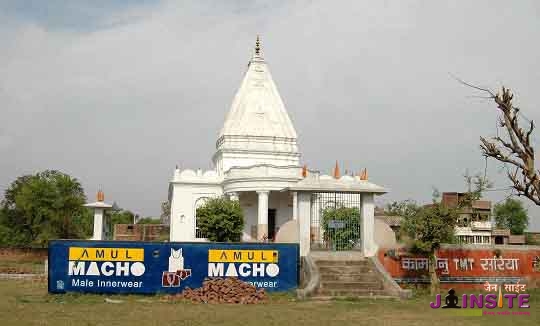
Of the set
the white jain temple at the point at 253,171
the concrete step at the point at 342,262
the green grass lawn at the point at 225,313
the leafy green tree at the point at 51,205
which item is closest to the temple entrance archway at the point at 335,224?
the concrete step at the point at 342,262

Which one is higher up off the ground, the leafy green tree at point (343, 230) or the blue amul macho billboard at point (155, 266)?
the leafy green tree at point (343, 230)

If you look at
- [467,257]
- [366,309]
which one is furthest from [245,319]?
[467,257]

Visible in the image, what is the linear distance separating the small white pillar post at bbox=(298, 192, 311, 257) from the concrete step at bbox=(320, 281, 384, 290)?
183 cm

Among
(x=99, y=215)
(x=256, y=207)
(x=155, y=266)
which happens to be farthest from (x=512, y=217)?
(x=155, y=266)

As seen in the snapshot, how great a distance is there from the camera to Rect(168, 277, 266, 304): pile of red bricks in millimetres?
15500

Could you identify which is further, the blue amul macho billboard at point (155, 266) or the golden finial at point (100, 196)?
the golden finial at point (100, 196)

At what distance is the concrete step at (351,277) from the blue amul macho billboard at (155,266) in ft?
3.11

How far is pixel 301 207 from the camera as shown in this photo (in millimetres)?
18781

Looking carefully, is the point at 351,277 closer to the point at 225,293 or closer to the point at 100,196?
the point at 225,293

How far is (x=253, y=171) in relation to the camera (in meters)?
34.5

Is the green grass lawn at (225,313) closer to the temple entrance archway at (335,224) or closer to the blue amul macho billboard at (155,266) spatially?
the blue amul macho billboard at (155,266)

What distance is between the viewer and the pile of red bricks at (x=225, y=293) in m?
15.5

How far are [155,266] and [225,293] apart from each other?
2.31 metres

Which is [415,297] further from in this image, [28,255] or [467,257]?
[28,255]
